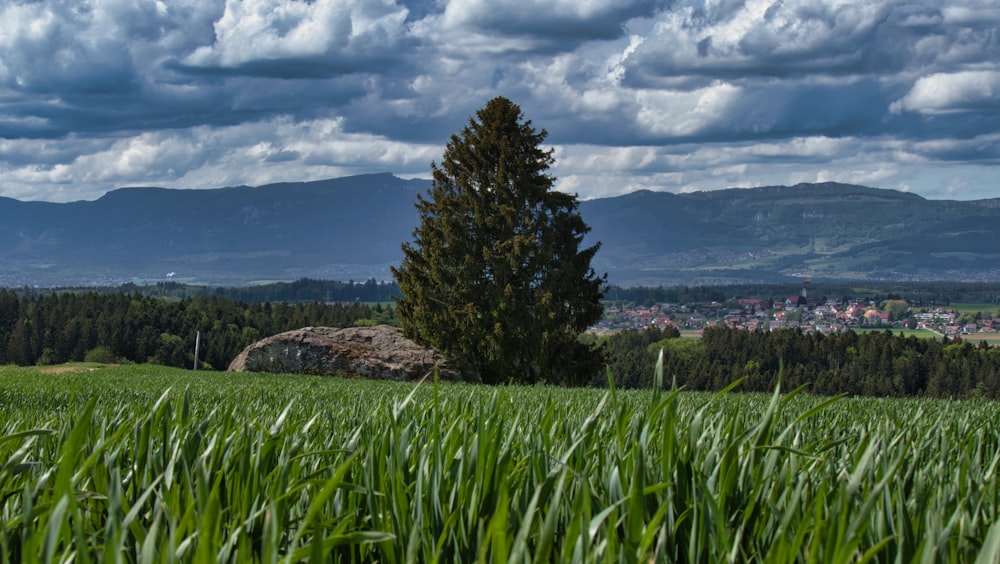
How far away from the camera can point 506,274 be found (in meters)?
29.5

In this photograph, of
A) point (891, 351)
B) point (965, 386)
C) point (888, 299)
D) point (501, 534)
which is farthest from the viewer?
point (888, 299)

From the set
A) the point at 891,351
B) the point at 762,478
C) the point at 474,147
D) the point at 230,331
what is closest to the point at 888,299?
the point at 891,351

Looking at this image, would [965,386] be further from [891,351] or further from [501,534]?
[501,534]

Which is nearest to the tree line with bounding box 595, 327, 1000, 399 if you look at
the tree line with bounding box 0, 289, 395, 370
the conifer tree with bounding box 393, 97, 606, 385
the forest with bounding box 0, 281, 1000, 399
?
the forest with bounding box 0, 281, 1000, 399

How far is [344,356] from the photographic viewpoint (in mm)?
29812

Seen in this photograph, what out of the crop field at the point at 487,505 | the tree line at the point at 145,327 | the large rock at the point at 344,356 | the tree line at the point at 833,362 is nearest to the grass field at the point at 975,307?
the tree line at the point at 833,362

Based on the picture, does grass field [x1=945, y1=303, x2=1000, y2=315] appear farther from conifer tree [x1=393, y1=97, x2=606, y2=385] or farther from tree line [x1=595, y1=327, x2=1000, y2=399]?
conifer tree [x1=393, y1=97, x2=606, y2=385]

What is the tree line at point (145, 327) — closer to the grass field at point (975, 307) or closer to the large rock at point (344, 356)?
the large rock at point (344, 356)

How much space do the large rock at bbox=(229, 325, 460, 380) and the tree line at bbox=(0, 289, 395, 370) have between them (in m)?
42.1

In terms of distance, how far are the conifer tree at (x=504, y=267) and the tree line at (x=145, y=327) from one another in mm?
43957

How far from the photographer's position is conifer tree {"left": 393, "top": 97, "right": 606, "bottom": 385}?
28828 millimetres

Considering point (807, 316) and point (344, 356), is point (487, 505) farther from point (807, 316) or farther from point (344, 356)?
point (807, 316)

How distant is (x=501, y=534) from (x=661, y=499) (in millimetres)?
604

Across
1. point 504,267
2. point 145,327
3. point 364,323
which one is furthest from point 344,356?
point 145,327
